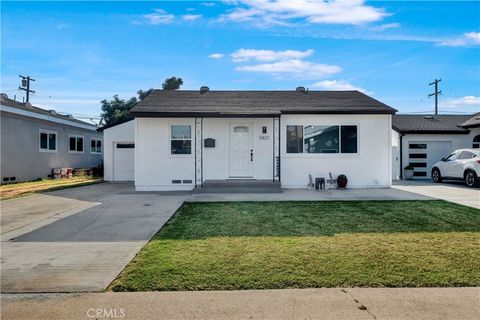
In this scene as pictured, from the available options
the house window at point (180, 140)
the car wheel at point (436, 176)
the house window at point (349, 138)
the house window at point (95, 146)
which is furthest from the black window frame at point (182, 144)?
the house window at point (95, 146)

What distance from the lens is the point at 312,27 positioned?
1247 cm

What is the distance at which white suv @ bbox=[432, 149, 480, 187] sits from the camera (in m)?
13.7

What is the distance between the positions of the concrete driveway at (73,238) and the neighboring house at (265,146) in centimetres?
253

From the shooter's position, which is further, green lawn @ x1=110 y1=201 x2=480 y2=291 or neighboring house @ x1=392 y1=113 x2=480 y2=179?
neighboring house @ x1=392 y1=113 x2=480 y2=179

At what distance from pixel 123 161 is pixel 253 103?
8.41 m

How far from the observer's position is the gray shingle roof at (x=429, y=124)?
698 inches

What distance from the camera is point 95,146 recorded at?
24.9m

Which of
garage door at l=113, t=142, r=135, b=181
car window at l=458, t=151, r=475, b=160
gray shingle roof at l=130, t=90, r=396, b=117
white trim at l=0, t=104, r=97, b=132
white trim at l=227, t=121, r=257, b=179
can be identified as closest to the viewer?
gray shingle roof at l=130, t=90, r=396, b=117

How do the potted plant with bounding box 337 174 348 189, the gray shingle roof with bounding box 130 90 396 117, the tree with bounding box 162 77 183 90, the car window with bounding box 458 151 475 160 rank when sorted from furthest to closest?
the tree with bounding box 162 77 183 90 → the car window with bounding box 458 151 475 160 → the potted plant with bounding box 337 174 348 189 → the gray shingle roof with bounding box 130 90 396 117

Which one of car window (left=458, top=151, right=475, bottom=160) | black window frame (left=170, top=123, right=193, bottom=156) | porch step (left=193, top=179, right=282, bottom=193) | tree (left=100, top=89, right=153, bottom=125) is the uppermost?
tree (left=100, top=89, right=153, bottom=125)

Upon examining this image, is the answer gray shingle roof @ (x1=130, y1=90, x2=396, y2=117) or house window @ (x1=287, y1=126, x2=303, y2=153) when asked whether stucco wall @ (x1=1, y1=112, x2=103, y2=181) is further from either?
house window @ (x1=287, y1=126, x2=303, y2=153)

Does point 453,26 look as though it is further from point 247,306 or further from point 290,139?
point 247,306

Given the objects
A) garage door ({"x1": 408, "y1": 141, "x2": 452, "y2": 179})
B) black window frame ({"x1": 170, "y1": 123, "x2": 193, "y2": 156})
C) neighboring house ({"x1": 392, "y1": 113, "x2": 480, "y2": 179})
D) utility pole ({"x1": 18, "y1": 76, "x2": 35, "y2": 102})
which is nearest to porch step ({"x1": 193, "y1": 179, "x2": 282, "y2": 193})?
black window frame ({"x1": 170, "y1": 123, "x2": 193, "y2": 156})

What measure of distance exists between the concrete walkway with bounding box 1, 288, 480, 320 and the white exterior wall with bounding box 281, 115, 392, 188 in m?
9.53
